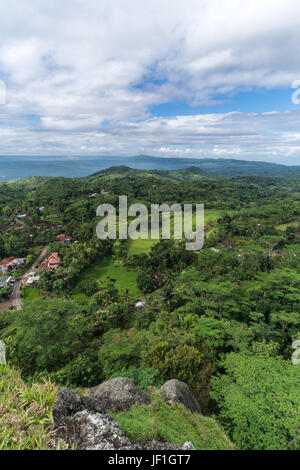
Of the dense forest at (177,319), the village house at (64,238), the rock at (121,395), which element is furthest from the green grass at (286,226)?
the rock at (121,395)

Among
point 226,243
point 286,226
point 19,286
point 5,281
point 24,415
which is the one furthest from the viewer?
point 286,226

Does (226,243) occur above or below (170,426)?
below

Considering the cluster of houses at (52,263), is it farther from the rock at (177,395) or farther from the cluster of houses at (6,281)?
the rock at (177,395)

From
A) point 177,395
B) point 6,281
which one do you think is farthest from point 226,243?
point 6,281

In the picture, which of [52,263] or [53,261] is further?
[53,261]

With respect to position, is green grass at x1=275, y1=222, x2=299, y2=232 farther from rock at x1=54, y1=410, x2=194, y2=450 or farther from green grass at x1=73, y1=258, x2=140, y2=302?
rock at x1=54, y1=410, x2=194, y2=450

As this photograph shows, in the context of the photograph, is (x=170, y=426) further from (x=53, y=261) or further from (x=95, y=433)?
(x=53, y=261)

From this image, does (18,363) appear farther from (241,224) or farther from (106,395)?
(241,224)
